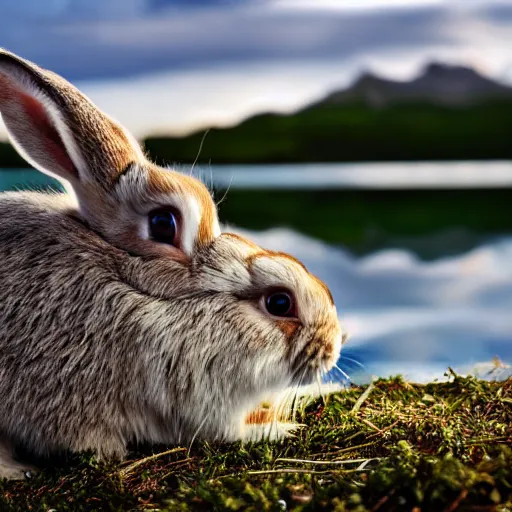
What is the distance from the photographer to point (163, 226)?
13.1 ft

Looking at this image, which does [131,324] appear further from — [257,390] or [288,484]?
[288,484]

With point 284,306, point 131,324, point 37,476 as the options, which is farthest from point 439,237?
point 37,476

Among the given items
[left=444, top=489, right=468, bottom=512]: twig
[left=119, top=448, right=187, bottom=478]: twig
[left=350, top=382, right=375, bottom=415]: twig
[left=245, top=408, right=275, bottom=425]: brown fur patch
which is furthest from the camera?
[left=350, top=382, right=375, bottom=415]: twig

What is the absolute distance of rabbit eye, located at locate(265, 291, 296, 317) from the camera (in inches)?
156

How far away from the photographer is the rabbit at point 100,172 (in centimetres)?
393

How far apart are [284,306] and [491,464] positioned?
1172 mm

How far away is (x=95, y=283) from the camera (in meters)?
3.92

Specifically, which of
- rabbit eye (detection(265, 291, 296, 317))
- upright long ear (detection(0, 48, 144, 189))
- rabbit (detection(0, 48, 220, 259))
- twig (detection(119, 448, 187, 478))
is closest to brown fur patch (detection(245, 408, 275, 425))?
twig (detection(119, 448, 187, 478))

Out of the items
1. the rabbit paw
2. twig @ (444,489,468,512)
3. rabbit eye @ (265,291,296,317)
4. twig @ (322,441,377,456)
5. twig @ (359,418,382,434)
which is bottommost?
the rabbit paw

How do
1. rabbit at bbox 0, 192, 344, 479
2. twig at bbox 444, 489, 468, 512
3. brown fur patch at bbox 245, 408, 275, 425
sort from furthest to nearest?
brown fur patch at bbox 245, 408, 275, 425 < rabbit at bbox 0, 192, 344, 479 < twig at bbox 444, 489, 468, 512

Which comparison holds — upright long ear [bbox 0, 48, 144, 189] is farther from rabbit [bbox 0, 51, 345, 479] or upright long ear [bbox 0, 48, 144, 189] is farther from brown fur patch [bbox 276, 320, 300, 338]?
brown fur patch [bbox 276, 320, 300, 338]

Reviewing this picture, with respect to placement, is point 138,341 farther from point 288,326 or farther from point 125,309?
point 288,326

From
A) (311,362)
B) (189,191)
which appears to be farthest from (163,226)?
(311,362)

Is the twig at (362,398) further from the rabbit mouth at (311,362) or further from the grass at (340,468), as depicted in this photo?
the rabbit mouth at (311,362)
